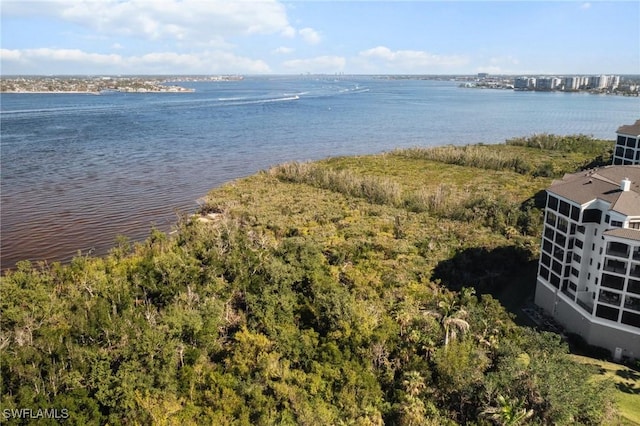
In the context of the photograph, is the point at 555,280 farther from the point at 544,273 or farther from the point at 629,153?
the point at 629,153

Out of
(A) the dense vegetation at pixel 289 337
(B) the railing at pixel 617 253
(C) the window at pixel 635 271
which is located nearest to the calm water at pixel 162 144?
(A) the dense vegetation at pixel 289 337

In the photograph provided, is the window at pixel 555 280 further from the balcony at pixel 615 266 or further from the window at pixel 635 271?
the window at pixel 635 271

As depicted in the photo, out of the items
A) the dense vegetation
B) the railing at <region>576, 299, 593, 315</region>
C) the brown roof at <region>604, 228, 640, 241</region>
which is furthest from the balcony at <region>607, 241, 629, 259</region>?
the dense vegetation

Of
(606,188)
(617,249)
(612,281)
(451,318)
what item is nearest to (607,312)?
(612,281)

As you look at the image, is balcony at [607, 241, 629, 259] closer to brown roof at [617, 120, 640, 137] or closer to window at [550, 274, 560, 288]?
window at [550, 274, 560, 288]

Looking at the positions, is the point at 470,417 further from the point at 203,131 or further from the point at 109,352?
the point at 203,131
